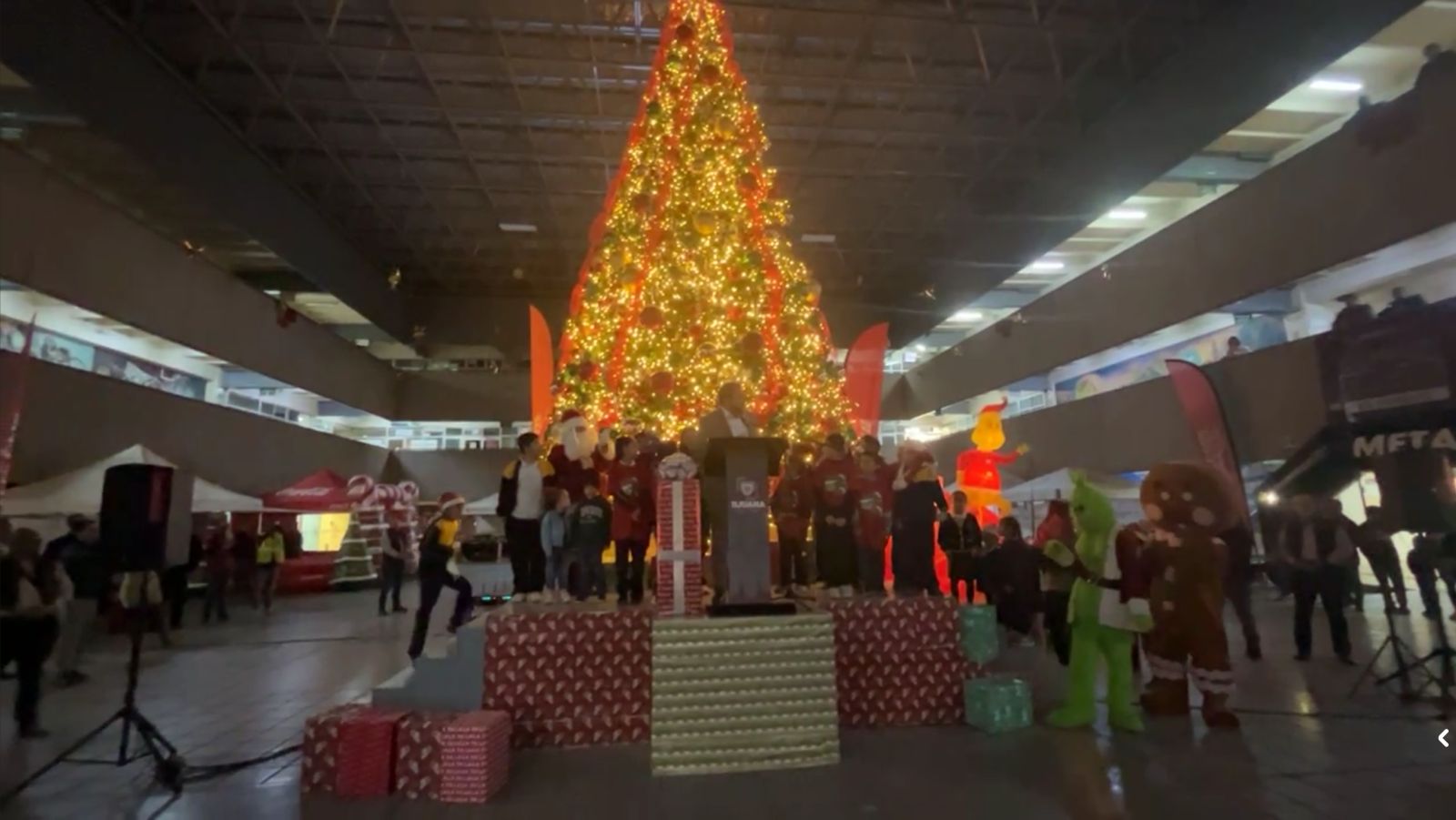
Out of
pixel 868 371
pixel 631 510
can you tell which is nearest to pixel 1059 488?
pixel 868 371

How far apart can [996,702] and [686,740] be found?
2211mm

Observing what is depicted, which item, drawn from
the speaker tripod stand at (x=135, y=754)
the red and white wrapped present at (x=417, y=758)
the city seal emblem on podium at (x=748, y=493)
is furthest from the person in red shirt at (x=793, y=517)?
the speaker tripod stand at (x=135, y=754)

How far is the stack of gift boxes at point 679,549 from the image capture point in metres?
5.23

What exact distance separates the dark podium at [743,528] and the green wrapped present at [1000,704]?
160 cm

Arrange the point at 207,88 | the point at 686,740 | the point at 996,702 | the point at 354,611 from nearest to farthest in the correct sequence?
the point at 686,740, the point at 996,702, the point at 207,88, the point at 354,611

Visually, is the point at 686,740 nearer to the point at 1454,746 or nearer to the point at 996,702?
the point at 996,702

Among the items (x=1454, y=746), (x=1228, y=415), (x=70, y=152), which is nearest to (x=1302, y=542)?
(x=1454, y=746)

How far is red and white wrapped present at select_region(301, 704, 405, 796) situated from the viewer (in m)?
4.30

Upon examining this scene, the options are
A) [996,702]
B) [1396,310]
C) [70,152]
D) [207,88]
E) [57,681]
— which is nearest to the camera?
[996,702]

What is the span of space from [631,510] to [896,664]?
237 centimetres

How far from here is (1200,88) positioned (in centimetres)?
1150

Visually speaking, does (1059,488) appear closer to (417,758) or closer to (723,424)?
(723,424)

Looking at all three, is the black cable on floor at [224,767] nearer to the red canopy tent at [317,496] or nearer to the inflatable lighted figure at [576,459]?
the inflatable lighted figure at [576,459]

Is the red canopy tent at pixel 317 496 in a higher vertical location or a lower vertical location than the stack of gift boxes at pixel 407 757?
higher
